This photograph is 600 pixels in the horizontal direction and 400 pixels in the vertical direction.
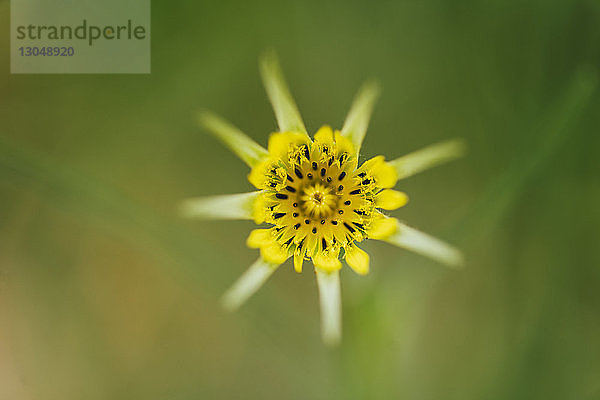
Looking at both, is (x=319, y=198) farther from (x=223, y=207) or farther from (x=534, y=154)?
(x=534, y=154)

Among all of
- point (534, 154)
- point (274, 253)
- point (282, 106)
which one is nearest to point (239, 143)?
point (282, 106)

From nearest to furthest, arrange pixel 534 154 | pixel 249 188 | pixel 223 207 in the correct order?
pixel 223 207 → pixel 534 154 → pixel 249 188

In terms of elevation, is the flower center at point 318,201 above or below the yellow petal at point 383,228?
above

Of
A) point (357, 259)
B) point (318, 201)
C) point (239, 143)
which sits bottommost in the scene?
point (357, 259)

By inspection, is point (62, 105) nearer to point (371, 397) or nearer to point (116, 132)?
point (116, 132)

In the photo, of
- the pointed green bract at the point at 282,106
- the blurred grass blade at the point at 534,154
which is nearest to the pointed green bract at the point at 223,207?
the pointed green bract at the point at 282,106

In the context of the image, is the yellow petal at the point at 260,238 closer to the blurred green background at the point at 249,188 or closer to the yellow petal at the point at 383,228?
the yellow petal at the point at 383,228

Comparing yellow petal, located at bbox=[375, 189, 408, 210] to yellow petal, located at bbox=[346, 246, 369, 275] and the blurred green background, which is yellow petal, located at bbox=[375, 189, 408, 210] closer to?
yellow petal, located at bbox=[346, 246, 369, 275]

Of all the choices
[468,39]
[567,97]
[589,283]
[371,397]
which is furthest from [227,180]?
[589,283]
